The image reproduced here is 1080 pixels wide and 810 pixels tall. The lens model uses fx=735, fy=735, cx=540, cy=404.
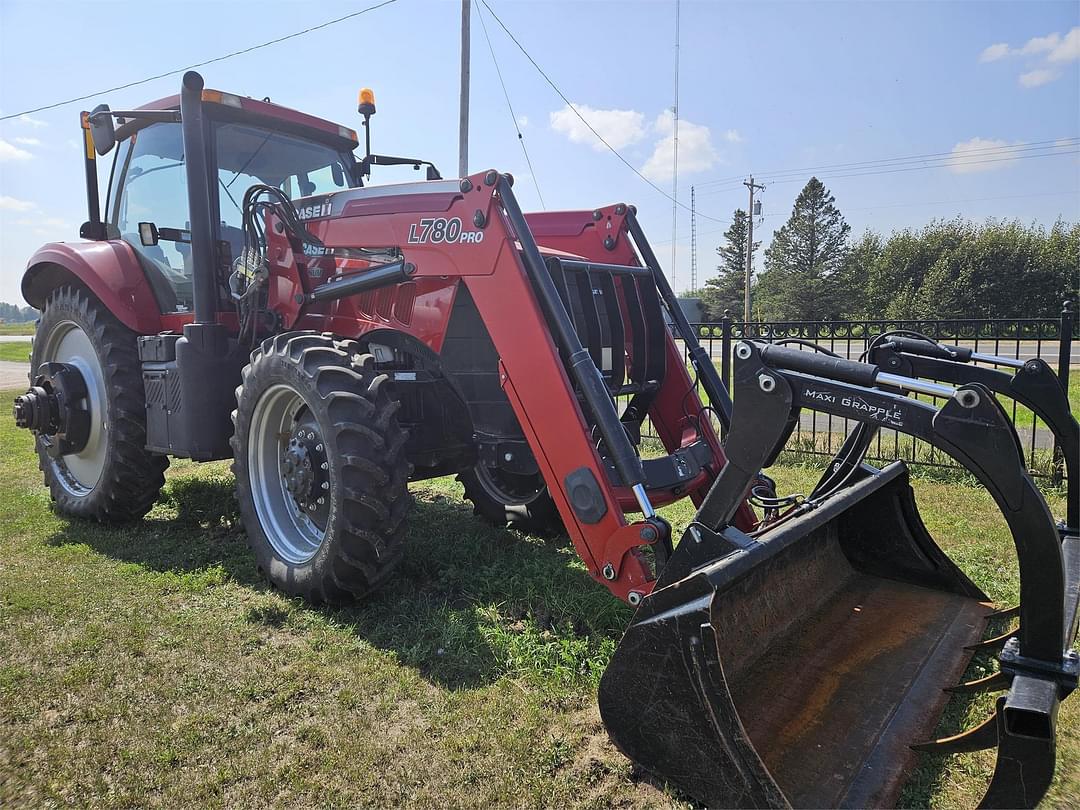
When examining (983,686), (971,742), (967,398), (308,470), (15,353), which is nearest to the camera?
(967,398)

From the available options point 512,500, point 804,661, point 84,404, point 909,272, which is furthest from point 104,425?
point 909,272

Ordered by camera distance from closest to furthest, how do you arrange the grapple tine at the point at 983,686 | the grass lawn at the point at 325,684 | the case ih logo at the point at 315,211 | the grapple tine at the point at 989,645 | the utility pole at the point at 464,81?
the grass lawn at the point at 325,684
the grapple tine at the point at 983,686
the grapple tine at the point at 989,645
the case ih logo at the point at 315,211
the utility pole at the point at 464,81

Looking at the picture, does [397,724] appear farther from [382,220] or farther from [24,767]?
[382,220]

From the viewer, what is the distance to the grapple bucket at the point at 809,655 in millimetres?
2006

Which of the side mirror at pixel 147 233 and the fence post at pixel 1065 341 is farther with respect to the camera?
the fence post at pixel 1065 341

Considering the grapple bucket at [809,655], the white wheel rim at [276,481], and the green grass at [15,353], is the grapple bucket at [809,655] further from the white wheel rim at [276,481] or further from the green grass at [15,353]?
the green grass at [15,353]

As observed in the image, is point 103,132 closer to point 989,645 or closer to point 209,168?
point 209,168

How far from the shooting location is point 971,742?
2213mm

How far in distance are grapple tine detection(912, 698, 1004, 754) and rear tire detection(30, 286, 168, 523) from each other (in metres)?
4.85

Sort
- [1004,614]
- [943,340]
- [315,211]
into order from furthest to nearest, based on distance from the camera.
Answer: [943,340]
[315,211]
[1004,614]

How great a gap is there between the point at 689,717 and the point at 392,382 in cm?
218

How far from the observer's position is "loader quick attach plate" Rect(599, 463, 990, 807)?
208 centimetres

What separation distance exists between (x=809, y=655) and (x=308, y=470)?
2.46 meters

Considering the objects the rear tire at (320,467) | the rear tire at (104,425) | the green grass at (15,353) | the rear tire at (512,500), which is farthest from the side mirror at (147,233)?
the green grass at (15,353)
